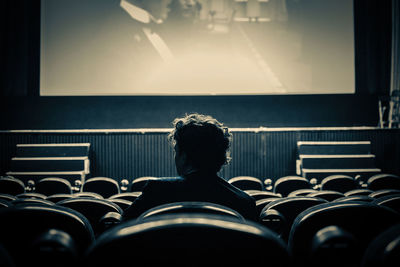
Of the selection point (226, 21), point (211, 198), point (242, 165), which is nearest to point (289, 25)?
point (226, 21)

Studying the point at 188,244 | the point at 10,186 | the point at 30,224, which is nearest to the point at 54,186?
the point at 10,186

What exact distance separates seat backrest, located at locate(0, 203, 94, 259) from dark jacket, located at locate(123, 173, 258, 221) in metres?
0.55

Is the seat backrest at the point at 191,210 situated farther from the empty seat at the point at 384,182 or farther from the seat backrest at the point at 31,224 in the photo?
the empty seat at the point at 384,182

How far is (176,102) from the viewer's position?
10.7 metres

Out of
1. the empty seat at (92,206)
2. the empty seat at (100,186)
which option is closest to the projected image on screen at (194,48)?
the empty seat at (100,186)

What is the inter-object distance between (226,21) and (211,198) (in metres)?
9.12

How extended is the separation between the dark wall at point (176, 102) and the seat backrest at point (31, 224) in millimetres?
9635

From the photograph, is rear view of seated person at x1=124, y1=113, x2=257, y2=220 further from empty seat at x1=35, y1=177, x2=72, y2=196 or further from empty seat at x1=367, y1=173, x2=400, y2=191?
empty seat at x1=35, y1=177, x2=72, y2=196

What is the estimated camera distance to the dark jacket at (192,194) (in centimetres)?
169

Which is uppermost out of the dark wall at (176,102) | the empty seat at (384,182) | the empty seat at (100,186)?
the dark wall at (176,102)

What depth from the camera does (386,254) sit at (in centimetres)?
69

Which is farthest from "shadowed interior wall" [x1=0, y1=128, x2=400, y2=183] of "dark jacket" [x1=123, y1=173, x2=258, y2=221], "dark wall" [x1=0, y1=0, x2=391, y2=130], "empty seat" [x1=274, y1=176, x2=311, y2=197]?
"dark jacket" [x1=123, y1=173, x2=258, y2=221]

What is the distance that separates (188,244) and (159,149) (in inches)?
334

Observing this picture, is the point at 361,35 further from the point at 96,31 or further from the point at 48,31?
the point at 48,31
